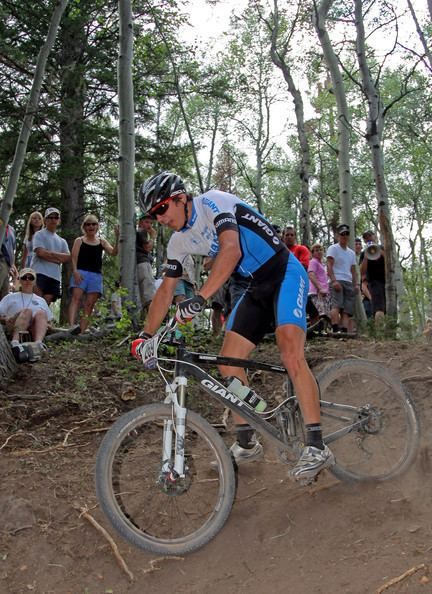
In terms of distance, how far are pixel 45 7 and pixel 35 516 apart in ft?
49.4

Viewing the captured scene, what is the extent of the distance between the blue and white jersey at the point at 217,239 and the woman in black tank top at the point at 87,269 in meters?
4.91

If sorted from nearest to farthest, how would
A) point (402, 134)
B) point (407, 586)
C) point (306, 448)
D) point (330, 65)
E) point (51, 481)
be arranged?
point (407, 586)
point (306, 448)
point (51, 481)
point (330, 65)
point (402, 134)

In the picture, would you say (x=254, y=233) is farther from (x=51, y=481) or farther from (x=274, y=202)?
(x=274, y=202)

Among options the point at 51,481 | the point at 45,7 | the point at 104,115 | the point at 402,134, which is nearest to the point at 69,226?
the point at 104,115

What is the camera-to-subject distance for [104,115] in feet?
57.2

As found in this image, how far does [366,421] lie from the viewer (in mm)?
4395

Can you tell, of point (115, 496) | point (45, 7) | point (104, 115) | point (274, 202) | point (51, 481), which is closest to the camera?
point (115, 496)

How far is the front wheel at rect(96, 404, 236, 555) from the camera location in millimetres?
3484

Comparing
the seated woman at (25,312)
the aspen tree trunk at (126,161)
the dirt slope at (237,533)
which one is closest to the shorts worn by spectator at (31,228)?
the seated woman at (25,312)

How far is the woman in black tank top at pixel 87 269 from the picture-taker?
8.93 m

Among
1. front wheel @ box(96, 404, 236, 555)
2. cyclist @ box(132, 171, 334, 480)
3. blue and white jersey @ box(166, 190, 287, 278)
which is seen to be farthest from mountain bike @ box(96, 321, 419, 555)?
blue and white jersey @ box(166, 190, 287, 278)

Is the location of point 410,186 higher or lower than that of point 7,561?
higher

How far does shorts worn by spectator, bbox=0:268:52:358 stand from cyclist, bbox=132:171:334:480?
3610mm

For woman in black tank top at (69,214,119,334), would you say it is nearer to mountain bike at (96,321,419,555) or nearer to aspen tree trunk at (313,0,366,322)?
aspen tree trunk at (313,0,366,322)
